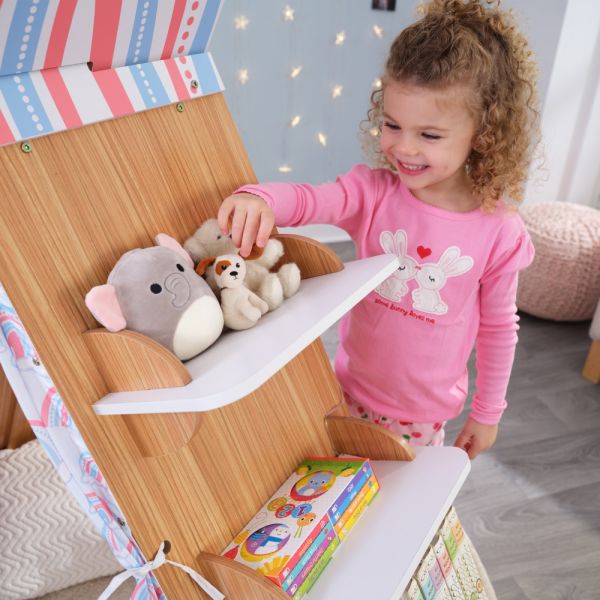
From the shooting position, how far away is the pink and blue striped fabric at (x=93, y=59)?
601 mm

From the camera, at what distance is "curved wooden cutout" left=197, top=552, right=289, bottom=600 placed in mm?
703

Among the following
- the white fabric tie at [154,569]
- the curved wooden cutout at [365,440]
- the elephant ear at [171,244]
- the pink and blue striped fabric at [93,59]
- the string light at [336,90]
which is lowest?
the string light at [336,90]

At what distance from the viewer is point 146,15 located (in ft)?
2.35

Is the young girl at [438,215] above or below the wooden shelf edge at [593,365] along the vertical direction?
above

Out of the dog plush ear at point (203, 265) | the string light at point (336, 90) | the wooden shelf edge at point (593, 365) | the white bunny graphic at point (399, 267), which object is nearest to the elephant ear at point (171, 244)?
the dog plush ear at point (203, 265)

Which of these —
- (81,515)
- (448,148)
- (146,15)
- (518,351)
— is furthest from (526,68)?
(518,351)

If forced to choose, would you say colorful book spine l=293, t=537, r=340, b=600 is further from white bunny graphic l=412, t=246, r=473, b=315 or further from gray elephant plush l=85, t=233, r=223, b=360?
white bunny graphic l=412, t=246, r=473, b=315

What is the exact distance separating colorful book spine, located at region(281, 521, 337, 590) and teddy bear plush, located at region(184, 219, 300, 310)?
0.97 ft

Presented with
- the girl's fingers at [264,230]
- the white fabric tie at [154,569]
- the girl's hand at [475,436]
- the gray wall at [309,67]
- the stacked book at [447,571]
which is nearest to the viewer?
the white fabric tie at [154,569]

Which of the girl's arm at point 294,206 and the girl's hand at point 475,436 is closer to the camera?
the girl's arm at point 294,206

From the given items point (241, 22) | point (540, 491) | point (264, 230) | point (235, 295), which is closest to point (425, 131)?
point (264, 230)

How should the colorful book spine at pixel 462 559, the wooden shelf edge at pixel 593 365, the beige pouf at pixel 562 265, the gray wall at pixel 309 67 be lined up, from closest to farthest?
the colorful book spine at pixel 462 559
the wooden shelf edge at pixel 593 365
the beige pouf at pixel 562 265
the gray wall at pixel 309 67

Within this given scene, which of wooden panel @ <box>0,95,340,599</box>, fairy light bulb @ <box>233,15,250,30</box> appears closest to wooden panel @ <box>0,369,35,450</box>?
wooden panel @ <box>0,95,340,599</box>

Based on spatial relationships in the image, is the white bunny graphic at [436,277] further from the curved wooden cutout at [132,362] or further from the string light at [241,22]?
the string light at [241,22]
